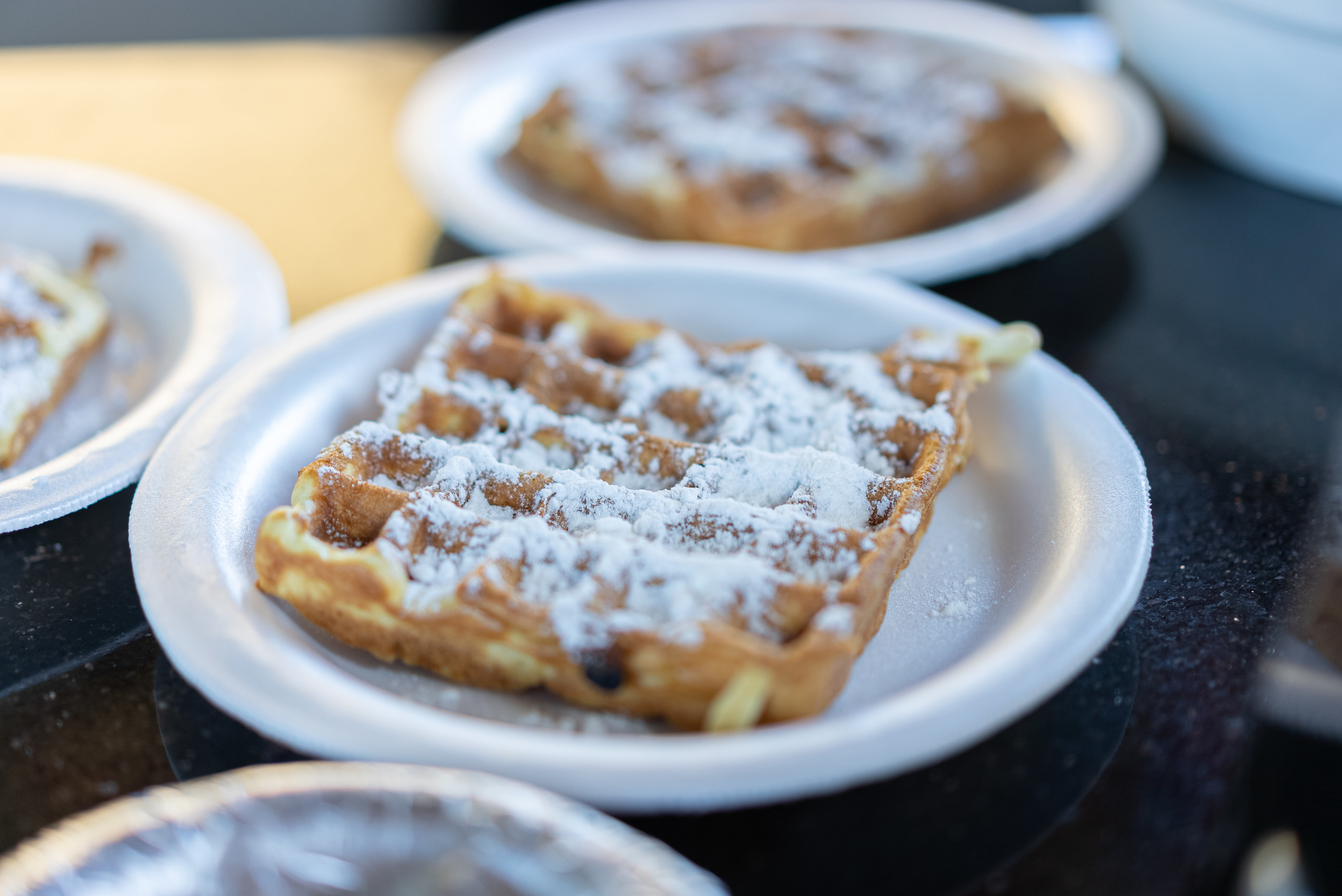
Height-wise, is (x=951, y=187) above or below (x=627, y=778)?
below

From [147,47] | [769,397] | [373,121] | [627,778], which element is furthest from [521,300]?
[147,47]

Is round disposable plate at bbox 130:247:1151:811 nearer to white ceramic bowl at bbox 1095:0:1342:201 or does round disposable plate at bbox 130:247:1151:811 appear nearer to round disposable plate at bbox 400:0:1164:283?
round disposable plate at bbox 400:0:1164:283

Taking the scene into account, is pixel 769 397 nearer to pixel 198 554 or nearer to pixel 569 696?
pixel 569 696

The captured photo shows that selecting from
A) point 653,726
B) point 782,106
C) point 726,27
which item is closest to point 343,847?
point 653,726

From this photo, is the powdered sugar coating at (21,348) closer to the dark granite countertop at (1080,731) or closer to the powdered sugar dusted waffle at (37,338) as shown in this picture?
the powdered sugar dusted waffle at (37,338)

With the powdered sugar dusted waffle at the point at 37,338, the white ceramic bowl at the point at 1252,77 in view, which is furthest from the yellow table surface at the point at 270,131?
the white ceramic bowl at the point at 1252,77

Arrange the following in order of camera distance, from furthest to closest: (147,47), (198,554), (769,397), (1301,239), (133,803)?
(147,47) → (1301,239) → (769,397) → (198,554) → (133,803)

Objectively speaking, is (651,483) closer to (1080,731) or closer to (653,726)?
(653,726)
